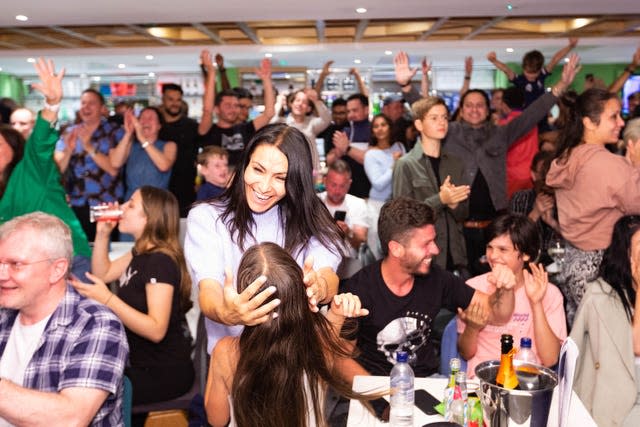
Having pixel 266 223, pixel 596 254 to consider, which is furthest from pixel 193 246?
pixel 596 254

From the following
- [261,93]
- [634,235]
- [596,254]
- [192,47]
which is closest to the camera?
[634,235]

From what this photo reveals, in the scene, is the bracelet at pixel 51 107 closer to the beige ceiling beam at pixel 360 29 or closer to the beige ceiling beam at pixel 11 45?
the beige ceiling beam at pixel 360 29

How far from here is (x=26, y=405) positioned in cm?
161

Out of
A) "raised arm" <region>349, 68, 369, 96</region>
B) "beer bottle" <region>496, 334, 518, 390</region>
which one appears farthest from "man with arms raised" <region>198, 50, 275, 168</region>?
"beer bottle" <region>496, 334, 518, 390</region>

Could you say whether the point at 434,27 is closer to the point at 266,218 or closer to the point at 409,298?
the point at 409,298

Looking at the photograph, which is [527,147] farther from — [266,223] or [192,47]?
[192,47]

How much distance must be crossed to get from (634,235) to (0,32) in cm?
663

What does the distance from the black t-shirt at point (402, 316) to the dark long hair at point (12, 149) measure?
1.79 meters

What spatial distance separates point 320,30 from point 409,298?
5.13m

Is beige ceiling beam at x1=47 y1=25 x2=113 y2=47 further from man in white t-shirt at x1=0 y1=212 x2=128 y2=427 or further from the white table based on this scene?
the white table

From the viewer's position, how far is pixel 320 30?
276 inches

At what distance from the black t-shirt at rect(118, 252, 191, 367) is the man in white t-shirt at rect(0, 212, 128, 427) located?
1.99 feet

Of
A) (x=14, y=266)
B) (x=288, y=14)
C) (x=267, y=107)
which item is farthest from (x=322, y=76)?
(x=14, y=266)

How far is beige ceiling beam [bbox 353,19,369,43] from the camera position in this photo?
6.32 metres
